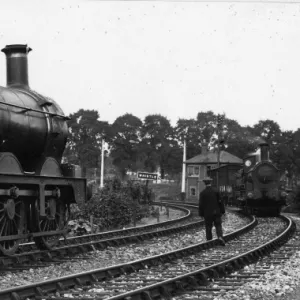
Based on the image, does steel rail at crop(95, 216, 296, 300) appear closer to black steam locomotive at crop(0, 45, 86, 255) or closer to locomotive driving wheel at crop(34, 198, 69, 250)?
black steam locomotive at crop(0, 45, 86, 255)

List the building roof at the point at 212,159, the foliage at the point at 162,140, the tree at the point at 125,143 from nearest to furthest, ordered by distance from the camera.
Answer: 1. the building roof at the point at 212,159
2. the foliage at the point at 162,140
3. the tree at the point at 125,143

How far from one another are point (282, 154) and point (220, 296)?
78450 millimetres

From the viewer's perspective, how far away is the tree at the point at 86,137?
80438 millimetres

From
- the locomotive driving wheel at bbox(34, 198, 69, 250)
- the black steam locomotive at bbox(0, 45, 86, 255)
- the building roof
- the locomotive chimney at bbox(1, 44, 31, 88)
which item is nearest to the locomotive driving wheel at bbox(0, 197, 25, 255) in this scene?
the black steam locomotive at bbox(0, 45, 86, 255)

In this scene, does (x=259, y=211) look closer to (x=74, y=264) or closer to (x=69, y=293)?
(x=74, y=264)

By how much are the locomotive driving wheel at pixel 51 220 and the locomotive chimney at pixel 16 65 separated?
2681 mm

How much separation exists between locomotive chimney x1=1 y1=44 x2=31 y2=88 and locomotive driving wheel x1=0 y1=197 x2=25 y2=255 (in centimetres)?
276

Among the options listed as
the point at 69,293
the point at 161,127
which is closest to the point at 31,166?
the point at 69,293

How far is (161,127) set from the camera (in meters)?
98.7

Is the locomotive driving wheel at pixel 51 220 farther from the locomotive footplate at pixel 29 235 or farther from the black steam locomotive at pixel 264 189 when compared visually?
the black steam locomotive at pixel 264 189

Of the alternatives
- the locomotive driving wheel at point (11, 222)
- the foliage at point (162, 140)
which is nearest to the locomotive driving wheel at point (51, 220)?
the locomotive driving wheel at point (11, 222)

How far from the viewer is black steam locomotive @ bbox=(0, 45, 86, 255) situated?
10.9 metres

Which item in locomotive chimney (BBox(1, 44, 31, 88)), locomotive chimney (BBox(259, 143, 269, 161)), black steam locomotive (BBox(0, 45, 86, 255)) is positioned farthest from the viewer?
locomotive chimney (BBox(259, 143, 269, 161))

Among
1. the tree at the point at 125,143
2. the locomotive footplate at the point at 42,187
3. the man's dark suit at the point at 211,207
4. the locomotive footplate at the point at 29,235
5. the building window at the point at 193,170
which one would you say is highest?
→ the tree at the point at 125,143
